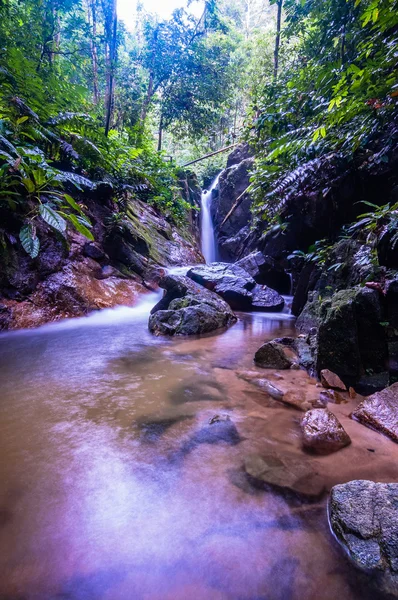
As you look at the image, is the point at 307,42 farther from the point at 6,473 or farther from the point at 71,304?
the point at 6,473

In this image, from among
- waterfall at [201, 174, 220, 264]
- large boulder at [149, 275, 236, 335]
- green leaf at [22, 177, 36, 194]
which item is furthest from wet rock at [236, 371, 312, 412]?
waterfall at [201, 174, 220, 264]

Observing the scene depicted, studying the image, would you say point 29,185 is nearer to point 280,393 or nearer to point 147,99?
point 280,393

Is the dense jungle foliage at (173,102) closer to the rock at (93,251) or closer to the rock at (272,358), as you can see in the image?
the rock at (93,251)

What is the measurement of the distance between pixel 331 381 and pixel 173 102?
13.1m

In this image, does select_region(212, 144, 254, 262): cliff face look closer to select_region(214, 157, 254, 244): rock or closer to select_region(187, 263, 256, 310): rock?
select_region(214, 157, 254, 244): rock

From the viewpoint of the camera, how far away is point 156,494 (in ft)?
5.12

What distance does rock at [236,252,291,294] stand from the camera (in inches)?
362

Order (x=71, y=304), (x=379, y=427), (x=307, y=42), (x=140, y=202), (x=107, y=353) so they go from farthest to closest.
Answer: (x=140, y=202) < (x=307, y=42) < (x=71, y=304) < (x=107, y=353) < (x=379, y=427)

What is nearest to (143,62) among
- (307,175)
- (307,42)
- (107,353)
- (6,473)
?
(307,42)

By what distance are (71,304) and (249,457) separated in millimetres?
4621

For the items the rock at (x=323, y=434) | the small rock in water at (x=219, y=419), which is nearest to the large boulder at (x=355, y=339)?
the rock at (x=323, y=434)

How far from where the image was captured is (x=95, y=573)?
3.77 ft

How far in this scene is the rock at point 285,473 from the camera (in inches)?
62.7

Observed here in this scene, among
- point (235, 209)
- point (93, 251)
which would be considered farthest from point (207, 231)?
point (93, 251)
